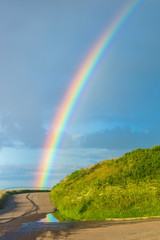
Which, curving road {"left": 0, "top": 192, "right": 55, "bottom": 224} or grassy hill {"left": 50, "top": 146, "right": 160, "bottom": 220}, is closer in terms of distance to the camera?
grassy hill {"left": 50, "top": 146, "right": 160, "bottom": 220}

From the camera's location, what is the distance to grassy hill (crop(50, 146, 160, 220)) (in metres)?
18.8

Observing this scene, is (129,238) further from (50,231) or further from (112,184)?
(112,184)

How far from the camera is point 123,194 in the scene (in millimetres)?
21094

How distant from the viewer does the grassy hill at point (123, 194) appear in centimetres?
1875

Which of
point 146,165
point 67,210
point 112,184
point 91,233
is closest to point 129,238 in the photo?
point 91,233

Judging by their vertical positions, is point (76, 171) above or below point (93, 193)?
above

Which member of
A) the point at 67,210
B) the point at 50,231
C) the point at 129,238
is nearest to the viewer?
the point at 129,238

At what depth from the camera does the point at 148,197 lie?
20016 mm

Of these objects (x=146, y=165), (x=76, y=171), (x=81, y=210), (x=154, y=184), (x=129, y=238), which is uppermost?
(x=76, y=171)

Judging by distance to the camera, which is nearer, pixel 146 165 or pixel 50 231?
pixel 50 231

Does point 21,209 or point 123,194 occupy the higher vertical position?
point 21,209

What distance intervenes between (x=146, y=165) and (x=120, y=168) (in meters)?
2.88

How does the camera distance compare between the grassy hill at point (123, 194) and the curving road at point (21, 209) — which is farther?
the curving road at point (21, 209)

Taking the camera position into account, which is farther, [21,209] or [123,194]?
[21,209]
